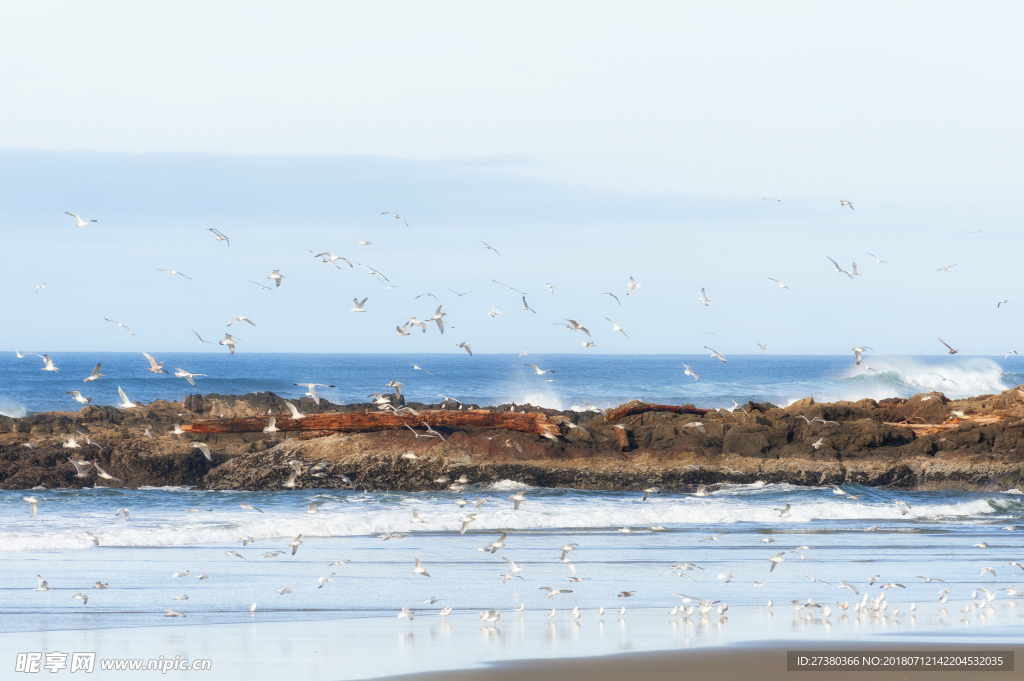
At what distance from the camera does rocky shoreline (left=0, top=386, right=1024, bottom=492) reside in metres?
20.5

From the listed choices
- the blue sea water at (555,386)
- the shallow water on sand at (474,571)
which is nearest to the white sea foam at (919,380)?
the blue sea water at (555,386)

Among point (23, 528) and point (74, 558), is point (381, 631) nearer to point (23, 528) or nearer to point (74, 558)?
point (74, 558)

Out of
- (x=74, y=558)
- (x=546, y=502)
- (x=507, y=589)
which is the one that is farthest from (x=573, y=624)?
(x=546, y=502)

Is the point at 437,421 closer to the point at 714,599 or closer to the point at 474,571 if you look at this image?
the point at 474,571

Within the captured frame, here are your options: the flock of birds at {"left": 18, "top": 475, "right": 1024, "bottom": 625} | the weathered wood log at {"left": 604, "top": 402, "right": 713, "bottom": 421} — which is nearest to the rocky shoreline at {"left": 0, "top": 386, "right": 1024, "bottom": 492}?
the weathered wood log at {"left": 604, "top": 402, "right": 713, "bottom": 421}

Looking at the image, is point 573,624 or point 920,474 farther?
point 920,474

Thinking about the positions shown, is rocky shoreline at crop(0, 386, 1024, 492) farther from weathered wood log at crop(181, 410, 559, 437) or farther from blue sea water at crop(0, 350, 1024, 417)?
blue sea water at crop(0, 350, 1024, 417)

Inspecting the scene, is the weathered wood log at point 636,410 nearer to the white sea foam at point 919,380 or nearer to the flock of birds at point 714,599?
the flock of birds at point 714,599

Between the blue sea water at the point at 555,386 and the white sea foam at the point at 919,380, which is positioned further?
the white sea foam at the point at 919,380

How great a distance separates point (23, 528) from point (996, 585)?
14040 mm

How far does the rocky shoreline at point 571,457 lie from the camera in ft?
67.3

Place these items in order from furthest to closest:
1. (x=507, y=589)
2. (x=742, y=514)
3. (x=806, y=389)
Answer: (x=806, y=389)
(x=742, y=514)
(x=507, y=589)

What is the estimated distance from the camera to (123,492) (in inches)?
805

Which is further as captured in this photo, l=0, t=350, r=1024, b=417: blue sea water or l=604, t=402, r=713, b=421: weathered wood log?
l=0, t=350, r=1024, b=417: blue sea water
